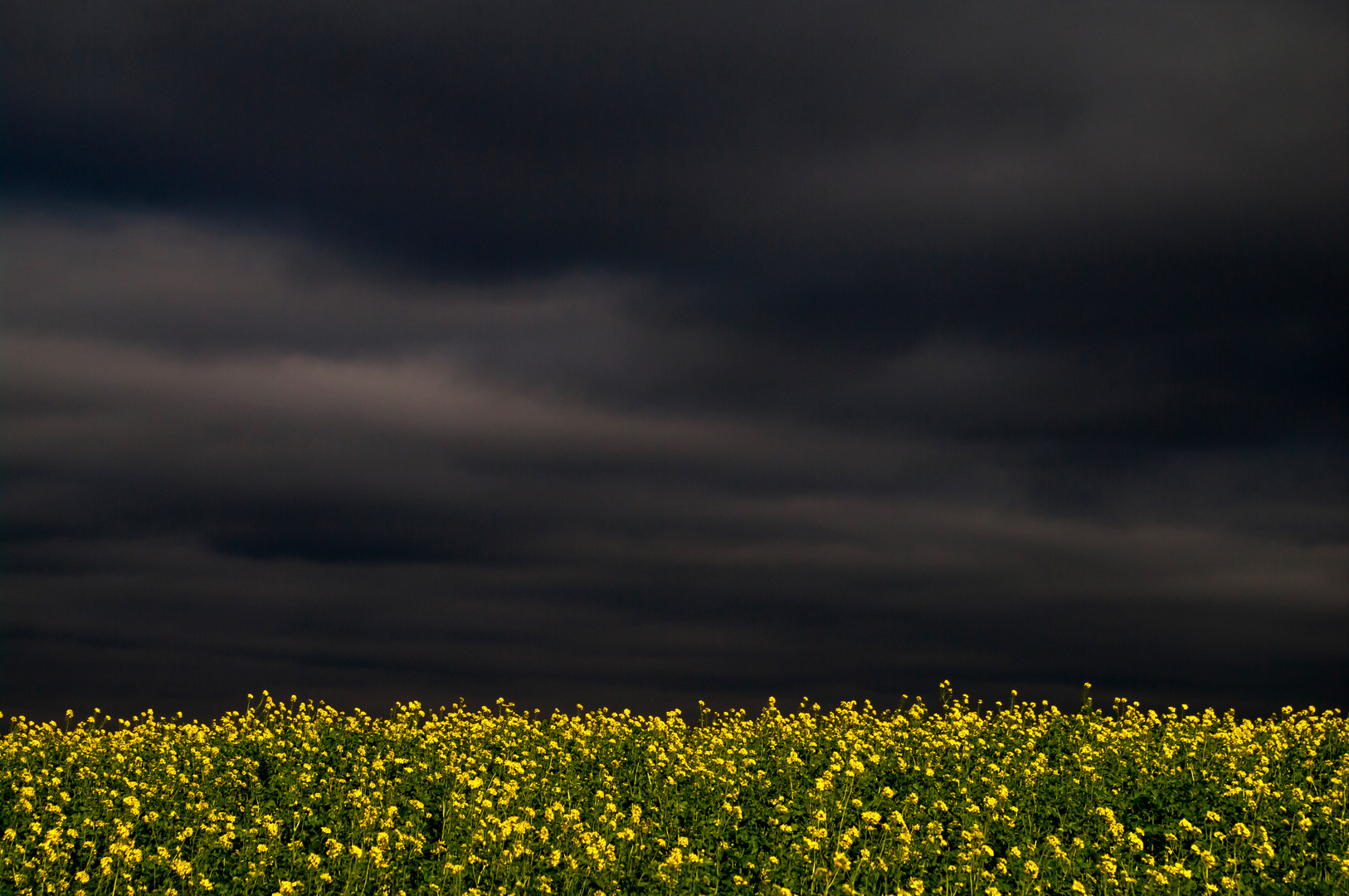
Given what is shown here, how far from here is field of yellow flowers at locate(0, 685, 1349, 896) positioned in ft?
48.7

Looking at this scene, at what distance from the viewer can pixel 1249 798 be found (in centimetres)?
1770

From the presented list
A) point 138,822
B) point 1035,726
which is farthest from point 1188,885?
point 138,822

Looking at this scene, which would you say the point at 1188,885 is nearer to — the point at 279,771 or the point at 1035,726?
the point at 1035,726

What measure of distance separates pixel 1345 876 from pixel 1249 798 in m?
2.74

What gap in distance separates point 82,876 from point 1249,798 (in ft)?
52.3

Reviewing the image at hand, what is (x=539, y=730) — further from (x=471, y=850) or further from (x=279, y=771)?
(x=471, y=850)

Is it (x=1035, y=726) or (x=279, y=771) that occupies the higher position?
(x=1035, y=726)

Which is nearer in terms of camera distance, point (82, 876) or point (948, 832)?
point (82, 876)

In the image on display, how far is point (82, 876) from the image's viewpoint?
13.8m

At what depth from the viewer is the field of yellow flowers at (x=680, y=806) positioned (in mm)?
14844

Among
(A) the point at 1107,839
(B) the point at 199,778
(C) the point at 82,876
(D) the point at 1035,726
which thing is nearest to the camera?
(C) the point at 82,876

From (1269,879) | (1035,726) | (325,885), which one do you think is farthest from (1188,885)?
(325,885)

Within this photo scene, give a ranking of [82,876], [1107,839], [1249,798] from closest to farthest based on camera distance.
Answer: [82,876] < [1107,839] < [1249,798]

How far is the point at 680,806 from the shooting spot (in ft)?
57.4
